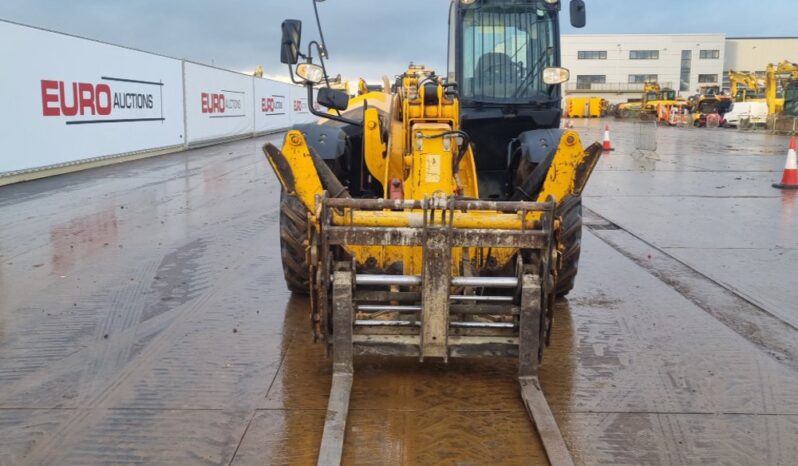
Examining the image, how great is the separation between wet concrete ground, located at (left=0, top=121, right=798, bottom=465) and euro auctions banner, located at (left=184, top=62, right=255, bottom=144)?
14.8 meters

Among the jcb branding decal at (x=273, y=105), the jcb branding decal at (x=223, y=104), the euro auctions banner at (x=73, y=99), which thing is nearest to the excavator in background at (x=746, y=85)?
the jcb branding decal at (x=273, y=105)

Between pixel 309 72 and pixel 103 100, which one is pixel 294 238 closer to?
pixel 309 72

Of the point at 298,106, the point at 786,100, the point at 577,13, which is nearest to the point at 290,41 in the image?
the point at 577,13

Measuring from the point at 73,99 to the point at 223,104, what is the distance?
11.6m

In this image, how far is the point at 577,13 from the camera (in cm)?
726

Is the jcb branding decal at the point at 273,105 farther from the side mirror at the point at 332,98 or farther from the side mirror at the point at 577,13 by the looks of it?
the side mirror at the point at 332,98

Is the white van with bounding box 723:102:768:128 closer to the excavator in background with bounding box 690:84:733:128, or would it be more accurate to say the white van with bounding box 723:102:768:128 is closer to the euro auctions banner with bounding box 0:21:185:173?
the excavator in background with bounding box 690:84:733:128

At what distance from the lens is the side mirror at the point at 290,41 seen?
4988 millimetres

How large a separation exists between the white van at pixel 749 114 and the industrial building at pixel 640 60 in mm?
37472

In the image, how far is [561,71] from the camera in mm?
6844

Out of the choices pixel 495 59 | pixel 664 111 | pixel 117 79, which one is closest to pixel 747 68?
pixel 664 111

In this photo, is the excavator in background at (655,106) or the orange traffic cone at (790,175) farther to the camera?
the excavator in background at (655,106)

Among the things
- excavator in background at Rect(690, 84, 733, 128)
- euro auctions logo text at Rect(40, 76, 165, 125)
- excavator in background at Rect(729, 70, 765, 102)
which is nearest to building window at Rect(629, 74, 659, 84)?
excavator in background at Rect(690, 84, 733, 128)

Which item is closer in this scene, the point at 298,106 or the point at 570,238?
the point at 570,238
